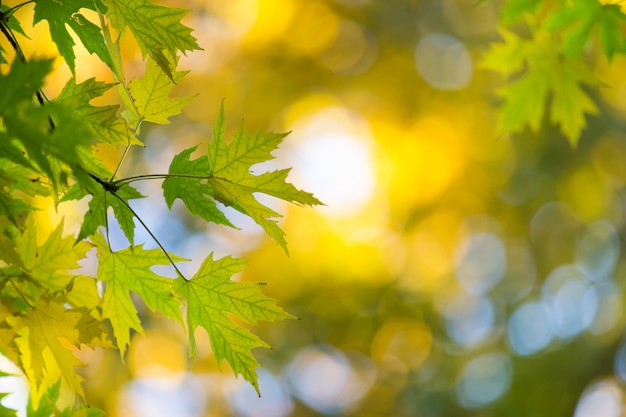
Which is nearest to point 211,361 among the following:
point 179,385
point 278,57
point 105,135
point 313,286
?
point 179,385

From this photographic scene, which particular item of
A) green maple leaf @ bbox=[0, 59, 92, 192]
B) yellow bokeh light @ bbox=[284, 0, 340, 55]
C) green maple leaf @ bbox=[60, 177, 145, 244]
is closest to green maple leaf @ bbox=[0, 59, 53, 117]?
green maple leaf @ bbox=[0, 59, 92, 192]

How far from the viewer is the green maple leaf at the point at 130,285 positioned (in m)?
0.90

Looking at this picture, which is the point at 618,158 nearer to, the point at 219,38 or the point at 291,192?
the point at 219,38

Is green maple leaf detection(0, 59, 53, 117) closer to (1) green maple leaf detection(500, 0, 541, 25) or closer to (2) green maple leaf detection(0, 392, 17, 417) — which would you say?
(2) green maple leaf detection(0, 392, 17, 417)

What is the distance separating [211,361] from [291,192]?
449 centimetres

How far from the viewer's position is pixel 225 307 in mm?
917

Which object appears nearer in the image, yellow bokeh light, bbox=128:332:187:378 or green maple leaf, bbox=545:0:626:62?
green maple leaf, bbox=545:0:626:62

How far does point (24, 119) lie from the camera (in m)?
0.57

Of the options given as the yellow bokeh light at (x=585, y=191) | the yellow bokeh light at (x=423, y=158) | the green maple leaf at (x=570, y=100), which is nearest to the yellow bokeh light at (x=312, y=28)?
the yellow bokeh light at (x=423, y=158)

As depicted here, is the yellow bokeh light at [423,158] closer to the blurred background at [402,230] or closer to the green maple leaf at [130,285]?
the blurred background at [402,230]

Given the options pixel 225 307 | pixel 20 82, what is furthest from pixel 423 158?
pixel 20 82

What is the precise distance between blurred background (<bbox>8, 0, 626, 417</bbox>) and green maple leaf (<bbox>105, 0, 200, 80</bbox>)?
4017 millimetres

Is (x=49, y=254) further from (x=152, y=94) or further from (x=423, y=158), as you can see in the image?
(x=423, y=158)

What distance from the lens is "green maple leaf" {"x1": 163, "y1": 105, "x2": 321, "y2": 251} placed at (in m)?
0.85
